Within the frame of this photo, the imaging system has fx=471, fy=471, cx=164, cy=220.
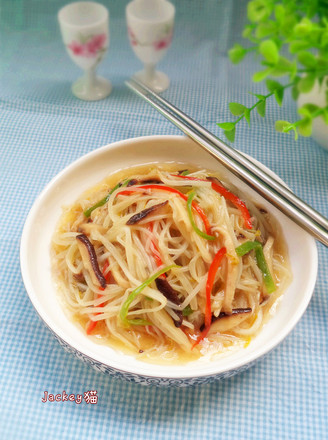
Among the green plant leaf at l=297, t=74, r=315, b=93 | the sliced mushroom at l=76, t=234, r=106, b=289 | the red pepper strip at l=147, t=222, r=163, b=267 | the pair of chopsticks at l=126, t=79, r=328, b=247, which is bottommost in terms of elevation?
the sliced mushroom at l=76, t=234, r=106, b=289

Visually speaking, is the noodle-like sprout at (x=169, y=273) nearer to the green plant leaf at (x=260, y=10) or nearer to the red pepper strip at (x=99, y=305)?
the red pepper strip at (x=99, y=305)

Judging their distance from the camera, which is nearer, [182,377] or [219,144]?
[182,377]

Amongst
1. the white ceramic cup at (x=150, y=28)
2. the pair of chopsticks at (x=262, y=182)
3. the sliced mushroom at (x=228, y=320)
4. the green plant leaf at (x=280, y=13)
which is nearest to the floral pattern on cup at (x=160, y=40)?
the white ceramic cup at (x=150, y=28)

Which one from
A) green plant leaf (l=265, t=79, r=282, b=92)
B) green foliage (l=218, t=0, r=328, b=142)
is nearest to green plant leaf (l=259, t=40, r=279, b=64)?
green foliage (l=218, t=0, r=328, b=142)

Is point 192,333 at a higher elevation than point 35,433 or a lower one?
higher

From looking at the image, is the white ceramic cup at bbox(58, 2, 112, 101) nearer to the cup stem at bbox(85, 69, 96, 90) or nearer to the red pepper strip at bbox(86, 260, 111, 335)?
→ the cup stem at bbox(85, 69, 96, 90)

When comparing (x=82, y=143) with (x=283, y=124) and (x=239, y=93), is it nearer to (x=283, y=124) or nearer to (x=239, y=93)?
(x=239, y=93)

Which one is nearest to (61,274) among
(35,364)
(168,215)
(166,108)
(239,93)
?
(35,364)
